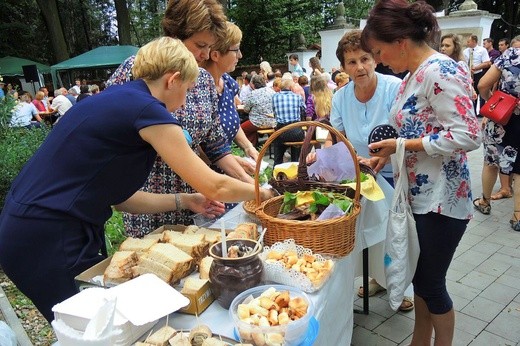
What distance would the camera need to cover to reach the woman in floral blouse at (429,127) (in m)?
1.69

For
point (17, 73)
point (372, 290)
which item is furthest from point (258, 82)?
point (17, 73)

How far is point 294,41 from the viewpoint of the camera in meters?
19.9

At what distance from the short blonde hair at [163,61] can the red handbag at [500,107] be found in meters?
3.51

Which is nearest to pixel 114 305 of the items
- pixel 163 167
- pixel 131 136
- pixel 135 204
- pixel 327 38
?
pixel 131 136

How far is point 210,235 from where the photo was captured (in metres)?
1.61

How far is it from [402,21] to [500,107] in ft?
9.01

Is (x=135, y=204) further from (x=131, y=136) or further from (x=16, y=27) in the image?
(x=16, y=27)

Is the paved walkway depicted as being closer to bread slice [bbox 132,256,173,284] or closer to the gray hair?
bread slice [bbox 132,256,173,284]

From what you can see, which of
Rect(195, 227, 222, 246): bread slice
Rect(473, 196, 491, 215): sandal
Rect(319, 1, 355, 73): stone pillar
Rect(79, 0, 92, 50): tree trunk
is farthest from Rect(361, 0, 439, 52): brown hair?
Rect(79, 0, 92, 50): tree trunk

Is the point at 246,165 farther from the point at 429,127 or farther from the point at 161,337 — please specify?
the point at 161,337

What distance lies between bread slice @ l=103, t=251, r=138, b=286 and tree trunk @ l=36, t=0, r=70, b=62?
21.5m

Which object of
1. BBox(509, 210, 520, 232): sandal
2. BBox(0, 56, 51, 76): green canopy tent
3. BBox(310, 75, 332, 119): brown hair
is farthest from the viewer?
BBox(0, 56, 51, 76): green canopy tent

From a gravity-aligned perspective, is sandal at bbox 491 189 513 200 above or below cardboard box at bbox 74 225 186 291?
below

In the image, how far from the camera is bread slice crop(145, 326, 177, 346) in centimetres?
103
